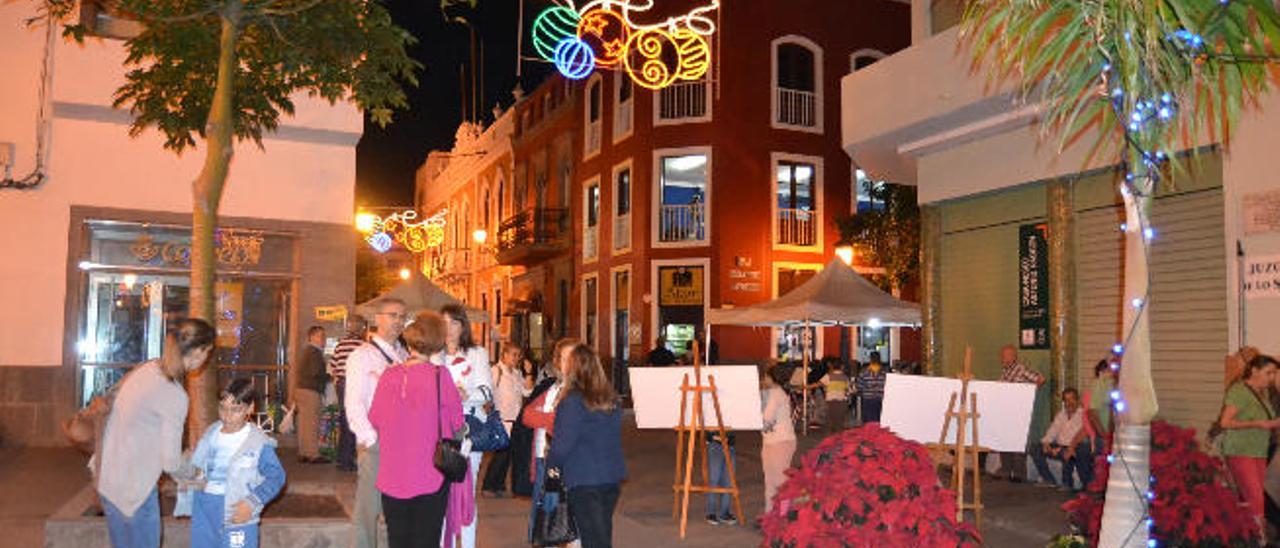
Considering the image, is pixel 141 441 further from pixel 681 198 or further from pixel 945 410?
pixel 681 198

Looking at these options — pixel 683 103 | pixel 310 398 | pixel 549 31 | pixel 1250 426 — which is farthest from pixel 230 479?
pixel 683 103

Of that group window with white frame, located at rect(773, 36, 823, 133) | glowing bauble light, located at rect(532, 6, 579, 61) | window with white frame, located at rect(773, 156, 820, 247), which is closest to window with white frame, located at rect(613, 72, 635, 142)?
window with white frame, located at rect(773, 36, 823, 133)

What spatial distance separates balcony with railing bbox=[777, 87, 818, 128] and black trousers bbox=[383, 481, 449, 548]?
2345cm

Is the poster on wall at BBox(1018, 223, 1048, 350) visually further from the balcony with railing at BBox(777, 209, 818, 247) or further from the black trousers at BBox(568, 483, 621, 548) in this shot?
the balcony with railing at BBox(777, 209, 818, 247)

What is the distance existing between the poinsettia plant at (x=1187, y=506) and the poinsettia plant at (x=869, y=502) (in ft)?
7.56

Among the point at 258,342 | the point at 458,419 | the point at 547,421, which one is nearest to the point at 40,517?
the point at 547,421

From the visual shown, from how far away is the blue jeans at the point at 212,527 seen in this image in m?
6.04

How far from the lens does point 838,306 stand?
1823 centimetres

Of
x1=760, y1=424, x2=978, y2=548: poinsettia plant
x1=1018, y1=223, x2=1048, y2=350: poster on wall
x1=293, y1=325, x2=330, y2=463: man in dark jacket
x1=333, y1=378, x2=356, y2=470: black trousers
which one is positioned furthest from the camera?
x1=293, y1=325, x2=330, y2=463: man in dark jacket

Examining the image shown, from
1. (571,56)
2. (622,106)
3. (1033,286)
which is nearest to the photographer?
(1033,286)

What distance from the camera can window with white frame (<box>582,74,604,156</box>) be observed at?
107 feet

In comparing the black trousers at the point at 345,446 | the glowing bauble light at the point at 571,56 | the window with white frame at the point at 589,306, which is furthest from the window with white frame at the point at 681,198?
the black trousers at the point at 345,446

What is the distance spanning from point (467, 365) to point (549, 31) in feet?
46.9

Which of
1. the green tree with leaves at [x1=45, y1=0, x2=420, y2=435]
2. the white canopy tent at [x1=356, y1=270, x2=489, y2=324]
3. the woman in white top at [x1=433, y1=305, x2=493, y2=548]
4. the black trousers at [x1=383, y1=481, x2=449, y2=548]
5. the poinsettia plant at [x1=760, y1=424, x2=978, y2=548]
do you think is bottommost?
the black trousers at [x1=383, y1=481, x2=449, y2=548]
